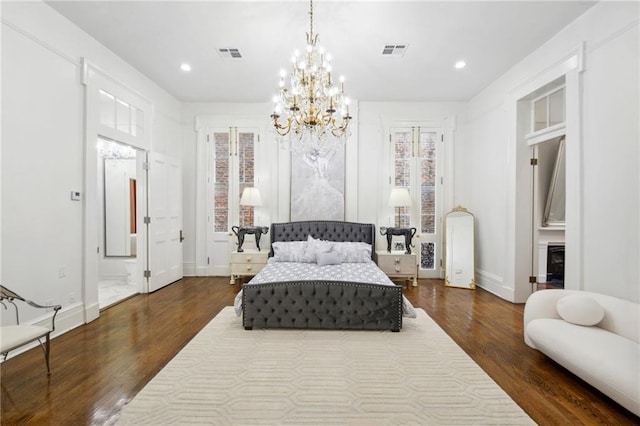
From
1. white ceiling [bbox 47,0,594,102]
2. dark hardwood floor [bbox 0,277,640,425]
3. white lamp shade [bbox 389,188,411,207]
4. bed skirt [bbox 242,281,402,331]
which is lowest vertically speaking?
dark hardwood floor [bbox 0,277,640,425]

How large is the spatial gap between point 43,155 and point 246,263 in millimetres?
3134

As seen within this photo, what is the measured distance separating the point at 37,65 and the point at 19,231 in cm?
165

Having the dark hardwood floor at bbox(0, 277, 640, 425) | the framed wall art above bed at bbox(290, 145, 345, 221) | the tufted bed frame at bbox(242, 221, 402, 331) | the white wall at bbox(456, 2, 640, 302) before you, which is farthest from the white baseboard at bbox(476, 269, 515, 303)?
the framed wall art above bed at bbox(290, 145, 345, 221)

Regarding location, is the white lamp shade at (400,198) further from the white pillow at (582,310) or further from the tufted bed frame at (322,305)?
the white pillow at (582,310)

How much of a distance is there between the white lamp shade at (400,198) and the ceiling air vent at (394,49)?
7.33ft

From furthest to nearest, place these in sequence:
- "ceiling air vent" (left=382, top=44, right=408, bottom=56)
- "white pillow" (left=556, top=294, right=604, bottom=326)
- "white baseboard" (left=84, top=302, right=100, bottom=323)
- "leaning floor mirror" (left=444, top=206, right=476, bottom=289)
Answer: "leaning floor mirror" (left=444, top=206, right=476, bottom=289) < "ceiling air vent" (left=382, top=44, right=408, bottom=56) < "white baseboard" (left=84, top=302, right=100, bottom=323) < "white pillow" (left=556, top=294, right=604, bottom=326)

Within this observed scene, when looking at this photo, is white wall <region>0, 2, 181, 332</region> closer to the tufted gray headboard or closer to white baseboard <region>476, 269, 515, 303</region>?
the tufted gray headboard

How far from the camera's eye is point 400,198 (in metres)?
5.41

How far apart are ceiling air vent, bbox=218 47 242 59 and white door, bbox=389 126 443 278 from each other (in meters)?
3.11

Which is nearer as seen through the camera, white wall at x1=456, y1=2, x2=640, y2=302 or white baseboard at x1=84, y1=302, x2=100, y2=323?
white wall at x1=456, y1=2, x2=640, y2=302

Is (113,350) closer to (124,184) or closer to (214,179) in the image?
(214,179)

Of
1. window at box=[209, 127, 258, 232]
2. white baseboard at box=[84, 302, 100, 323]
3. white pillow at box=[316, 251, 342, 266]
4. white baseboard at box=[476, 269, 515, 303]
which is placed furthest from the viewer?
window at box=[209, 127, 258, 232]

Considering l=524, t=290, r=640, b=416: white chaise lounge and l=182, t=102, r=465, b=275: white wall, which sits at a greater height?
l=182, t=102, r=465, b=275: white wall

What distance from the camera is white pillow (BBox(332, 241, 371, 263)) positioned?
491 centimetres
